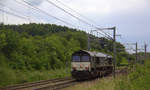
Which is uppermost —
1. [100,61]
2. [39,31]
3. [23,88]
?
[39,31]

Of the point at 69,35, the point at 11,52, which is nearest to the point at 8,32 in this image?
the point at 11,52

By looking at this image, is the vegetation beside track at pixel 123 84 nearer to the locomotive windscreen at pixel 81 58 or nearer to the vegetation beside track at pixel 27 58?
the locomotive windscreen at pixel 81 58

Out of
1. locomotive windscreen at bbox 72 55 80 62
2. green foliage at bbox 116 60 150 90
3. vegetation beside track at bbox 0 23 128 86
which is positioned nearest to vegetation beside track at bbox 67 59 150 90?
green foliage at bbox 116 60 150 90

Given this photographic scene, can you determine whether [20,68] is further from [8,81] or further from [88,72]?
[88,72]

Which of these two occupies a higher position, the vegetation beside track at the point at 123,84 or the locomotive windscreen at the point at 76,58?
the locomotive windscreen at the point at 76,58

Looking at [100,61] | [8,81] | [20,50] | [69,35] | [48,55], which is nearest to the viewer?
[8,81]

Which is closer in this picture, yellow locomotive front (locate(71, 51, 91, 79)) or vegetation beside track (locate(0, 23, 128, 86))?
yellow locomotive front (locate(71, 51, 91, 79))

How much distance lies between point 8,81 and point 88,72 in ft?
26.3

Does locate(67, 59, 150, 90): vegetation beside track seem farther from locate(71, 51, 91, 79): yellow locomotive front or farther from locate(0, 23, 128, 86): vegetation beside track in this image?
locate(0, 23, 128, 86): vegetation beside track

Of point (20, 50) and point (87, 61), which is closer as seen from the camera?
point (87, 61)

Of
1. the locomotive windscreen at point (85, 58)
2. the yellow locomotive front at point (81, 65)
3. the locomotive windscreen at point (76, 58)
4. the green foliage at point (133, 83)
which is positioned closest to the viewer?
the green foliage at point (133, 83)

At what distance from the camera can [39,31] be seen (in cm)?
6619

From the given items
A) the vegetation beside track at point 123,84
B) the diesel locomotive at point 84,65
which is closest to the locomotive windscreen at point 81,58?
the diesel locomotive at point 84,65

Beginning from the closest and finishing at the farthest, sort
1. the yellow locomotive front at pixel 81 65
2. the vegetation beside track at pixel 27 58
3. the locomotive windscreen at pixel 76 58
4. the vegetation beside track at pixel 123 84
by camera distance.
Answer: the vegetation beside track at pixel 123 84
the yellow locomotive front at pixel 81 65
the vegetation beside track at pixel 27 58
the locomotive windscreen at pixel 76 58
